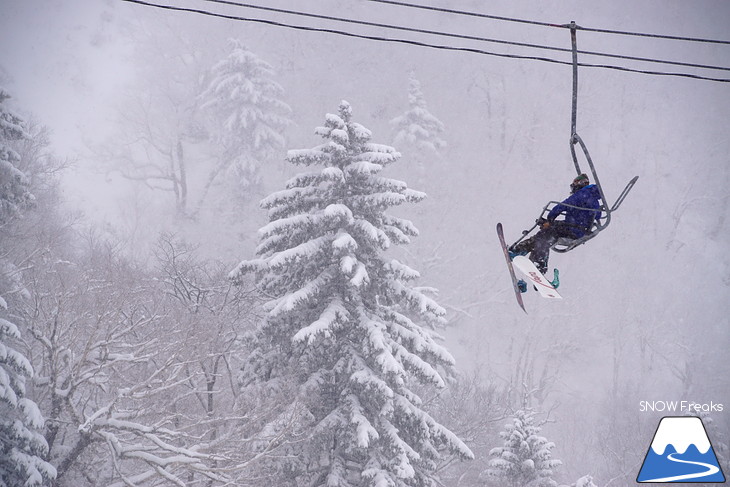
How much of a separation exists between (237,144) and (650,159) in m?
42.8

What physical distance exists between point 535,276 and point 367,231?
4.64 meters

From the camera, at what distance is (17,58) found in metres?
47.5

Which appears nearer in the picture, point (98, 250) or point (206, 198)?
point (98, 250)

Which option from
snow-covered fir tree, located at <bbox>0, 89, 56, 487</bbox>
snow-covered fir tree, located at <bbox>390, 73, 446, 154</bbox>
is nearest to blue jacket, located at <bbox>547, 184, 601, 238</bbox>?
snow-covered fir tree, located at <bbox>0, 89, 56, 487</bbox>

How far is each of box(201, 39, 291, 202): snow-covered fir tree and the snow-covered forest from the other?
23 cm

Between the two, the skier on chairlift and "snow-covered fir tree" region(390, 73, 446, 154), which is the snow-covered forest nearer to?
"snow-covered fir tree" region(390, 73, 446, 154)

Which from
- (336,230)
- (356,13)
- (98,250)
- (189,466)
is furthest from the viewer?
(356,13)

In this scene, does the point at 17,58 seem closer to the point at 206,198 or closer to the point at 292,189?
the point at 206,198

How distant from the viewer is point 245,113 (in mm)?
38219

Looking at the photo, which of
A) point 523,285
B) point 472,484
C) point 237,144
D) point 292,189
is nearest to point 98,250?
point 237,144

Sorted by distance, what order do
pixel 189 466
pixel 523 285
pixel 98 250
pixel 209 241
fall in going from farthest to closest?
pixel 209 241 < pixel 98 250 < pixel 189 466 < pixel 523 285

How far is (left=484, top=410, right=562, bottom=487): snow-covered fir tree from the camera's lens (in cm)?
1642

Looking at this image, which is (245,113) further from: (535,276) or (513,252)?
(535,276)

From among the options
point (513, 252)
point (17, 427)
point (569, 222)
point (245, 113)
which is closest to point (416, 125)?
point (245, 113)
